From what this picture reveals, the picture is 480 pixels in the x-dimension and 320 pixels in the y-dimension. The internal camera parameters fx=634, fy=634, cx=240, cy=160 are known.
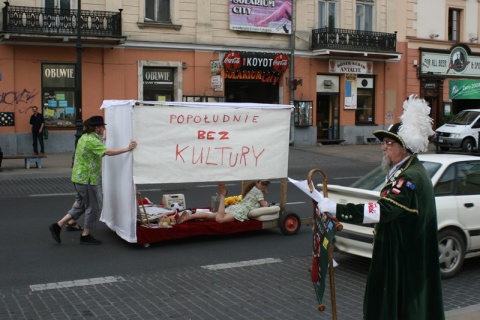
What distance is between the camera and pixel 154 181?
28.9ft

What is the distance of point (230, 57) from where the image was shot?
26719 millimetres

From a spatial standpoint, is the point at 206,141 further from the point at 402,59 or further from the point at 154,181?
the point at 402,59

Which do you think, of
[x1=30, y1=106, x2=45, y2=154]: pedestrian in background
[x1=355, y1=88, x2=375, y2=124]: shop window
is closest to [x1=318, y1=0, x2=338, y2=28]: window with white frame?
[x1=355, y1=88, x2=375, y2=124]: shop window

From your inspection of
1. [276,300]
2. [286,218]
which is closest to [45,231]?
[286,218]

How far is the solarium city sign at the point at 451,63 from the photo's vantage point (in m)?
32.7

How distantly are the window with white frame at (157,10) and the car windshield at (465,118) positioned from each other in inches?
532

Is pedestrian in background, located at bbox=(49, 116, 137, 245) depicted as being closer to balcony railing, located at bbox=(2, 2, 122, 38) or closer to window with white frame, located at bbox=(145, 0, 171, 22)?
balcony railing, located at bbox=(2, 2, 122, 38)

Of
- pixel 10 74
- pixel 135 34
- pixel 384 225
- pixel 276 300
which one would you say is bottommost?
pixel 276 300

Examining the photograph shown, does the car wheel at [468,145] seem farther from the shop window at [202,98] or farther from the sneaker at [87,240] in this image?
the sneaker at [87,240]

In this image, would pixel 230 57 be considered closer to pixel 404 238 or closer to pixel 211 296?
pixel 211 296

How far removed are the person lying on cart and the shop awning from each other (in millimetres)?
23450

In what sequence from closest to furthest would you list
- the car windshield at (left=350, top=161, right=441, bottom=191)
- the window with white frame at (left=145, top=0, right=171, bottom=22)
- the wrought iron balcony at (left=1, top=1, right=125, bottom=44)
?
the car windshield at (left=350, top=161, right=441, bottom=191) → the wrought iron balcony at (left=1, top=1, right=125, bottom=44) → the window with white frame at (left=145, top=0, right=171, bottom=22)

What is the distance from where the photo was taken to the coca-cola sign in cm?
2677

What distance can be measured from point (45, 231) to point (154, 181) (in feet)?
7.97
